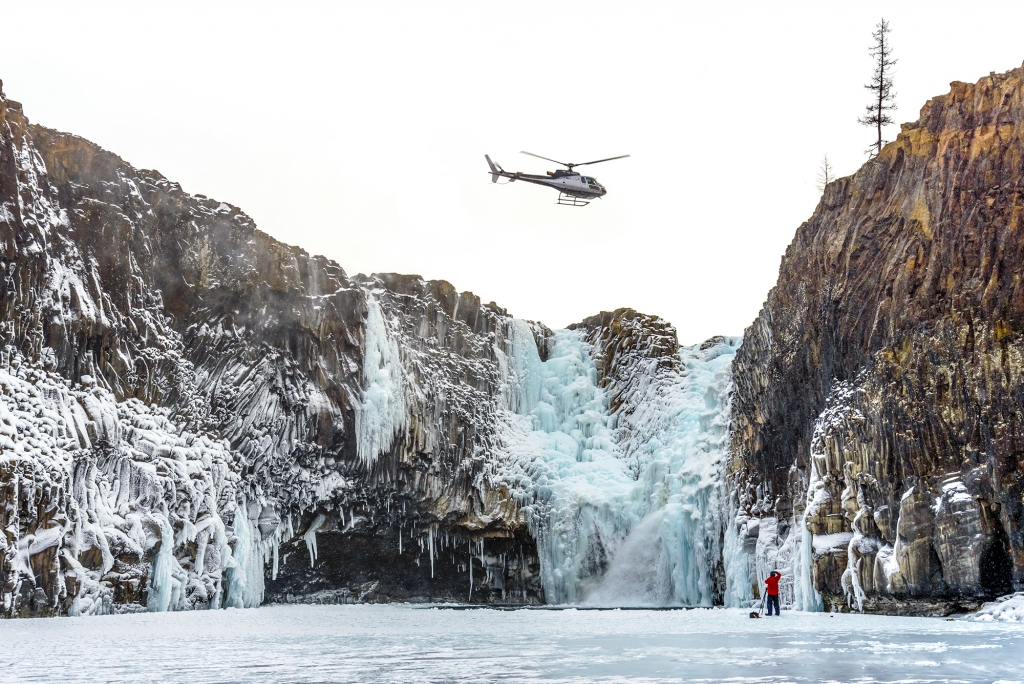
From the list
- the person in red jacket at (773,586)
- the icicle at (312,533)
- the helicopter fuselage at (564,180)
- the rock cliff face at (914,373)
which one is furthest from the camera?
the icicle at (312,533)

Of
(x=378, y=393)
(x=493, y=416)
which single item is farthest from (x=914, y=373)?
(x=493, y=416)

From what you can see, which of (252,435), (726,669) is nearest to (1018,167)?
(726,669)

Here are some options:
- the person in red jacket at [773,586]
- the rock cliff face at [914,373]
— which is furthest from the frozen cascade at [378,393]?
the person in red jacket at [773,586]

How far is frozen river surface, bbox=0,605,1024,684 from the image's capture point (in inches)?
490

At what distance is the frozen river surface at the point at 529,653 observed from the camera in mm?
12445

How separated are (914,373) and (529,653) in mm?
20557

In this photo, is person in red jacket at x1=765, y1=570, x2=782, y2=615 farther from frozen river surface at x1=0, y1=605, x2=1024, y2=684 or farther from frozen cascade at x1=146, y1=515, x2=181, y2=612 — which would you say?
frozen cascade at x1=146, y1=515, x2=181, y2=612

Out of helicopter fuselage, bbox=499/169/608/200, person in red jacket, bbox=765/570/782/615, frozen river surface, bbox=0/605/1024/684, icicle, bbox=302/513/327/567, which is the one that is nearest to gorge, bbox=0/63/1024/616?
icicle, bbox=302/513/327/567

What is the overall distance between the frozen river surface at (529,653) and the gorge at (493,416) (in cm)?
840

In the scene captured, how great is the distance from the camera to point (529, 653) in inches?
645

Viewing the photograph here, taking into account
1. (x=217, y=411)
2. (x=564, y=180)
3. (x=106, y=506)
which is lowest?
(x=106, y=506)

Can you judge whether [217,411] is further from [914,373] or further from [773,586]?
[914,373]

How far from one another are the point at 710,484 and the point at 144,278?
28514 millimetres

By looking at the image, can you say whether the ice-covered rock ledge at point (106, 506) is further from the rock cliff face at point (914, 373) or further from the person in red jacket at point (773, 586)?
the rock cliff face at point (914, 373)
